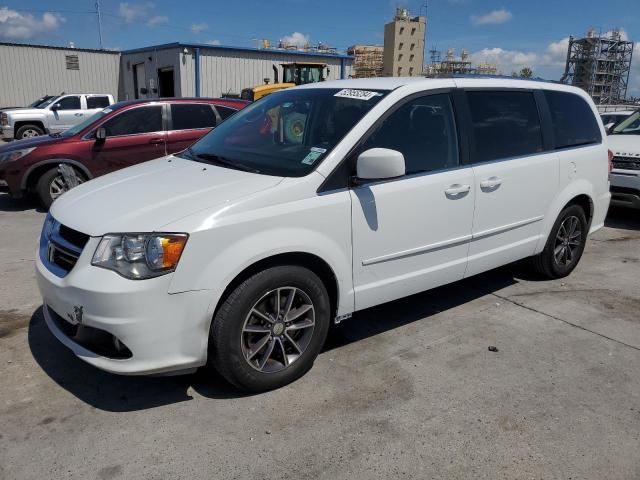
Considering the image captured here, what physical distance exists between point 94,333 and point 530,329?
3.13 m

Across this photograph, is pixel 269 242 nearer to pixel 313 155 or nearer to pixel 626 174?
pixel 313 155

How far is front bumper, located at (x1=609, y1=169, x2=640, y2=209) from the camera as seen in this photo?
742 cm

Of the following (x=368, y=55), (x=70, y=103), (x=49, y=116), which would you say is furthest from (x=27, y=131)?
(x=368, y=55)

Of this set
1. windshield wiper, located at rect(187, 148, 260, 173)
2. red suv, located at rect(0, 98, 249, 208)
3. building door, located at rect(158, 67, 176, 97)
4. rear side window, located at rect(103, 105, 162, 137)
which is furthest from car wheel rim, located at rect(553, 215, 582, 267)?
building door, located at rect(158, 67, 176, 97)

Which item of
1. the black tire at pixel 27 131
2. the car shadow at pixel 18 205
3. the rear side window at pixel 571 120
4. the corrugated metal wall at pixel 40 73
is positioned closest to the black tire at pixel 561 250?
the rear side window at pixel 571 120

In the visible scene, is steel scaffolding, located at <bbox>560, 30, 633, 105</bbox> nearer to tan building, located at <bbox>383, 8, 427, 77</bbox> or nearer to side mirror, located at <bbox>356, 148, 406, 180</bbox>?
tan building, located at <bbox>383, 8, 427, 77</bbox>

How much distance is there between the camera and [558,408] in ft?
10.0

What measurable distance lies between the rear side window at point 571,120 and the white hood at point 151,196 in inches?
115

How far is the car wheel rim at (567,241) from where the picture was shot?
5.02 meters

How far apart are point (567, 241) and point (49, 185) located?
7071 millimetres

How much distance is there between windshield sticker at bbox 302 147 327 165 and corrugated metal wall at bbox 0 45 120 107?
30.1 meters

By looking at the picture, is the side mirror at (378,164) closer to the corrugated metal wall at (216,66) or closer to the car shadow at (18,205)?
the car shadow at (18,205)

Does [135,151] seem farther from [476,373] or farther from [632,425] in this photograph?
[632,425]

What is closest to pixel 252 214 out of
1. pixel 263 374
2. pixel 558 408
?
pixel 263 374
